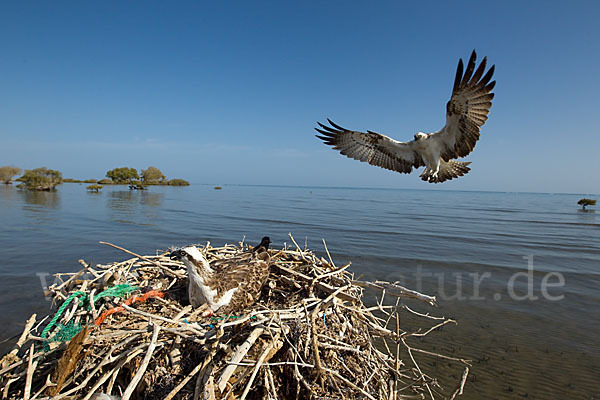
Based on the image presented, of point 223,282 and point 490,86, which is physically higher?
point 490,86

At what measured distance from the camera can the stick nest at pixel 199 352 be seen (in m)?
1.95

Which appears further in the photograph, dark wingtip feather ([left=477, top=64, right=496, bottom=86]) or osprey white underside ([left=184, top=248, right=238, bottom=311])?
dark wingtip feather ([left=477, top=64, right=496, bottom=86])

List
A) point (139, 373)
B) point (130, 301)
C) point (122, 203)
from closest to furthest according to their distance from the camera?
1. point (139, 373)
2. point (130, 301)
3. point (122, 203)

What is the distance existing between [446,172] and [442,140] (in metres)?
1.16

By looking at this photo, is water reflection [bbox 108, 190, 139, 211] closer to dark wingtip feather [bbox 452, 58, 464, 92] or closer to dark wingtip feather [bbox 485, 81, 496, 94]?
dark wingtip feather [bbox 452, 58, 464, 92]

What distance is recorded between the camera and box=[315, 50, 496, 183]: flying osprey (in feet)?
15.6

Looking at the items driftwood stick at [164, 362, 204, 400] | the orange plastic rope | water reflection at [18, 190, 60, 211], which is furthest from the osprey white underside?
water reflection at [18, 190, 60, 211]

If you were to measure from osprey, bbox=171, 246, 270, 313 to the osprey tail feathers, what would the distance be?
4.62 m

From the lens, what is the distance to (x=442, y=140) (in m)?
5.83

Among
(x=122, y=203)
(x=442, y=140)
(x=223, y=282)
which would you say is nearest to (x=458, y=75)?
(x=442, y=140)

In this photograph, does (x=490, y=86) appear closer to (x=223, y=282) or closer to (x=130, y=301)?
(x=223, y=282)

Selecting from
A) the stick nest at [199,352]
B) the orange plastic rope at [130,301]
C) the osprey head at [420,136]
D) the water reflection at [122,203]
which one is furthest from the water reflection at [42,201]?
the osprey head at [420,136]

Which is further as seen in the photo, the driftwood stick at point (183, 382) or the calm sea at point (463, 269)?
the calm sea at point (463, 269)

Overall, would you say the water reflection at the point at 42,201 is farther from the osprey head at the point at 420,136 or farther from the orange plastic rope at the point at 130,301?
the osprey head at the point at 420,136
